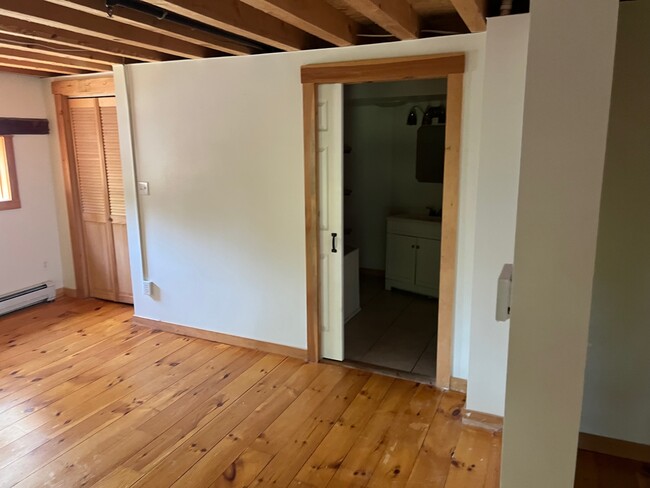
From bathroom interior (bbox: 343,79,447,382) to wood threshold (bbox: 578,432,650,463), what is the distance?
4.83 ft

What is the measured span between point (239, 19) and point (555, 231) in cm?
212

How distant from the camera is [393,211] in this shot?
5848 mm

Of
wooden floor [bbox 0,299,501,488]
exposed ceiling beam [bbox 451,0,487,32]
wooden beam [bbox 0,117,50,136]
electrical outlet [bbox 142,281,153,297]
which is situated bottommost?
wooden floor [bbox 0,299,501,488]

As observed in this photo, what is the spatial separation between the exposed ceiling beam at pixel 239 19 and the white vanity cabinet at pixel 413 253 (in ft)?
8.23

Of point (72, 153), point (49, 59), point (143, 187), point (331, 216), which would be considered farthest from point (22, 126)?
point (331, 216)

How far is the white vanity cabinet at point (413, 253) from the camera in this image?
5090mm

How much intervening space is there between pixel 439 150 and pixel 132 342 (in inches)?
146

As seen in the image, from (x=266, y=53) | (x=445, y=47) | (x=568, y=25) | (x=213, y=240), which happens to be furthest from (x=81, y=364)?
(x=568, y=25)

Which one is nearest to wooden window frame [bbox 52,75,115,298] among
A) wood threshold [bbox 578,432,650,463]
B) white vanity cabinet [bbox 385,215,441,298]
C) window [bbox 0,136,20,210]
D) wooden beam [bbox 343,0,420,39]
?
window [bbox 0,136,20,210]

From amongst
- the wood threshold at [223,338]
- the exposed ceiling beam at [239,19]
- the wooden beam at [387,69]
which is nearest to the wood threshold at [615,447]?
the wood threshold at [223,338]

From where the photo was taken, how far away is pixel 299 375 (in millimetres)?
3557

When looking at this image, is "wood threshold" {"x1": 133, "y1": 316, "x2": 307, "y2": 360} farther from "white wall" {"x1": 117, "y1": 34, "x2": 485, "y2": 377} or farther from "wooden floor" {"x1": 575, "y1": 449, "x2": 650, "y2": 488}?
"wooden floor" {"x1": 575, "y1": 449, "x2": 650, "y2": 488}

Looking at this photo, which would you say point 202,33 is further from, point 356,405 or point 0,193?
point 0,193

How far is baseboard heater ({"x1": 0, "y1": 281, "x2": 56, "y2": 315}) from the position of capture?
4.78m
